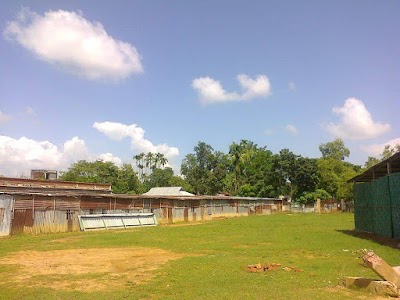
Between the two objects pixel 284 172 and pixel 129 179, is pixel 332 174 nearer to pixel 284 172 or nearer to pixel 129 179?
pixel 284 172

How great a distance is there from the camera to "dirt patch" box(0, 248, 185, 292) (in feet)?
40.9

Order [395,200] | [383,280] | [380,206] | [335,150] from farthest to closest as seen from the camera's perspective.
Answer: [335,150], [380,206], [395,200], [383,280]

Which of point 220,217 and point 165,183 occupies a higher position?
point 165,183

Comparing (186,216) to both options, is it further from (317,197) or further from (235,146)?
(235,146)

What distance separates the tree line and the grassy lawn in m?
55.2

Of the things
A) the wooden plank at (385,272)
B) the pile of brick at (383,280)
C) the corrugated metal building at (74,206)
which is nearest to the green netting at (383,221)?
the pile of brick at (383,280)

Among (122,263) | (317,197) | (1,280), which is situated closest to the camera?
(1,280)

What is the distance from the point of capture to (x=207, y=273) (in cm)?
1354

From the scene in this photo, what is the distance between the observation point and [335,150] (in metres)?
105

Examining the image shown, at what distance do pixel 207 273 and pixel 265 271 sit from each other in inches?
82.1

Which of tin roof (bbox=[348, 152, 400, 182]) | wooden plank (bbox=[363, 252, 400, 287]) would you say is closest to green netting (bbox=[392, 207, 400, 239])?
tin roof (bbox=[348, 152, 400, 182])

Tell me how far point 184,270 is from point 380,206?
16496 millimetres

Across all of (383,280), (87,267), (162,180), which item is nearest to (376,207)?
(383,280)

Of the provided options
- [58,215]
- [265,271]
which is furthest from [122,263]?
[58,215]
